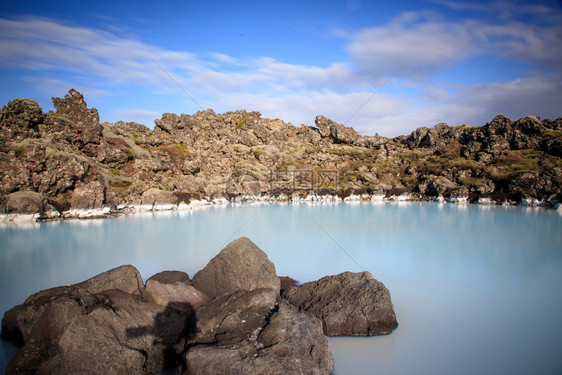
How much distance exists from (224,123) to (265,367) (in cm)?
7303

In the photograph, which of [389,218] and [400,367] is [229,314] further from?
[389,218]

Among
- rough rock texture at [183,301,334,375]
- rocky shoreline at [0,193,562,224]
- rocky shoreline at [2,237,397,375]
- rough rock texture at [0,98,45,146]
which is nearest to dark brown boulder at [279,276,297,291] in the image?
rocky shoreline at [2,237,397,375]

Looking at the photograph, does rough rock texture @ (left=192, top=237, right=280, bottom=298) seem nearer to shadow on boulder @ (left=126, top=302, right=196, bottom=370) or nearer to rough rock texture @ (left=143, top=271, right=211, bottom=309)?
rough rock texture @ (left=143, top=271, right=211, bottom=309)

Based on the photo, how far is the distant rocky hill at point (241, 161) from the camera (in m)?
34.8

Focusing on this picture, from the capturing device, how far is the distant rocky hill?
1369 inches

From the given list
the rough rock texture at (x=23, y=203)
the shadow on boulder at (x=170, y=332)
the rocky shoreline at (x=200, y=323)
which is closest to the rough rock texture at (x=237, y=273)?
the rocky shoreline at (x=200, y=323)

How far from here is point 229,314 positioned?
6914mm

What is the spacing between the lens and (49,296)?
8117 mm

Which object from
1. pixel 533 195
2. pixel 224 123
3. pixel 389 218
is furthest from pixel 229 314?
pixel 224 123

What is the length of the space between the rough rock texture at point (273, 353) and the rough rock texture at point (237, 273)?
7.84ft

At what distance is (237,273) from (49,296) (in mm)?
4832

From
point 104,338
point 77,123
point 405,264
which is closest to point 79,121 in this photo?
point 77,123

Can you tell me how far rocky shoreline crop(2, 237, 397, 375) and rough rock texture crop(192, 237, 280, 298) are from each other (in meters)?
0.03

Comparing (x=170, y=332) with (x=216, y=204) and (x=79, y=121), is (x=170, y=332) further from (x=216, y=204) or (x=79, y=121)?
(x=79, y=121)
